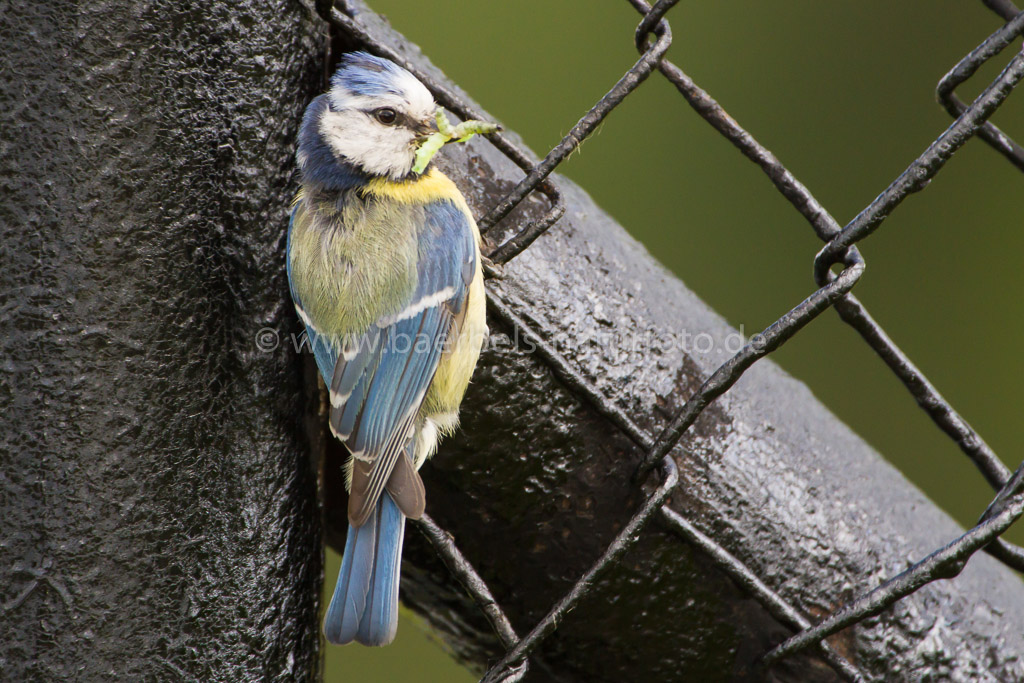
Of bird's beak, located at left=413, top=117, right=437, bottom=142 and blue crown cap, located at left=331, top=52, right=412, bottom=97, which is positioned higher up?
blue crown cap, located at left=331, top=52, right=412, bottom=97

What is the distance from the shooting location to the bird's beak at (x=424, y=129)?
3.01ft

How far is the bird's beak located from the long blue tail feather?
0.40 m

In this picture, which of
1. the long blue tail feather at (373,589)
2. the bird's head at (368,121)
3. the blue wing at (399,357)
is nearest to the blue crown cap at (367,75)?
the bird's head at (368,121)

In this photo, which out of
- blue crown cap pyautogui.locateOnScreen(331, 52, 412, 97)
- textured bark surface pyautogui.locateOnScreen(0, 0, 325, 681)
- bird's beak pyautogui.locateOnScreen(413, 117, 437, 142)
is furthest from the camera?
bird's beak pyautogui.locateOnScreen(413, 117, 437, 142)

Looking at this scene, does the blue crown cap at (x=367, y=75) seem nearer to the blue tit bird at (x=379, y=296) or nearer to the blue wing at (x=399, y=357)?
the blue tit bird at (x=379, y=296)

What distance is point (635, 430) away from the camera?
0.65 meters

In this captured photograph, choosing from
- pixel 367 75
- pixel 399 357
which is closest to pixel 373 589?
pixel 399 357

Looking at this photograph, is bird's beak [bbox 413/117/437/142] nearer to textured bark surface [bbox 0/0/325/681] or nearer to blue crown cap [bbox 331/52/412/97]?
blue crown cap [bbox 331/52/412/97]

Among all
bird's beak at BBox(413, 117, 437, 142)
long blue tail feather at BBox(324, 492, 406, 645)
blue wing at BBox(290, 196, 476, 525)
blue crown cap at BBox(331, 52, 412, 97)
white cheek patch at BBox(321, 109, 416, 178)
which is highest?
blue crown cap at BBox(331, 52, 412, 97)

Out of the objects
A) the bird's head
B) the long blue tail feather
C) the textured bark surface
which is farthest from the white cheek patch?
the long blue tail feather

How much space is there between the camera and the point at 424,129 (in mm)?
936

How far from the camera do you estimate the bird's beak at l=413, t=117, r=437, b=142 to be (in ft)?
3.01

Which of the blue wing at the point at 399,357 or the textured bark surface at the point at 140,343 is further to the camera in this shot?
the blue wing at the point at 399,357

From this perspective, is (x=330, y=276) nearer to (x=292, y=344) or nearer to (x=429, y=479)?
(x=292, y=344)
